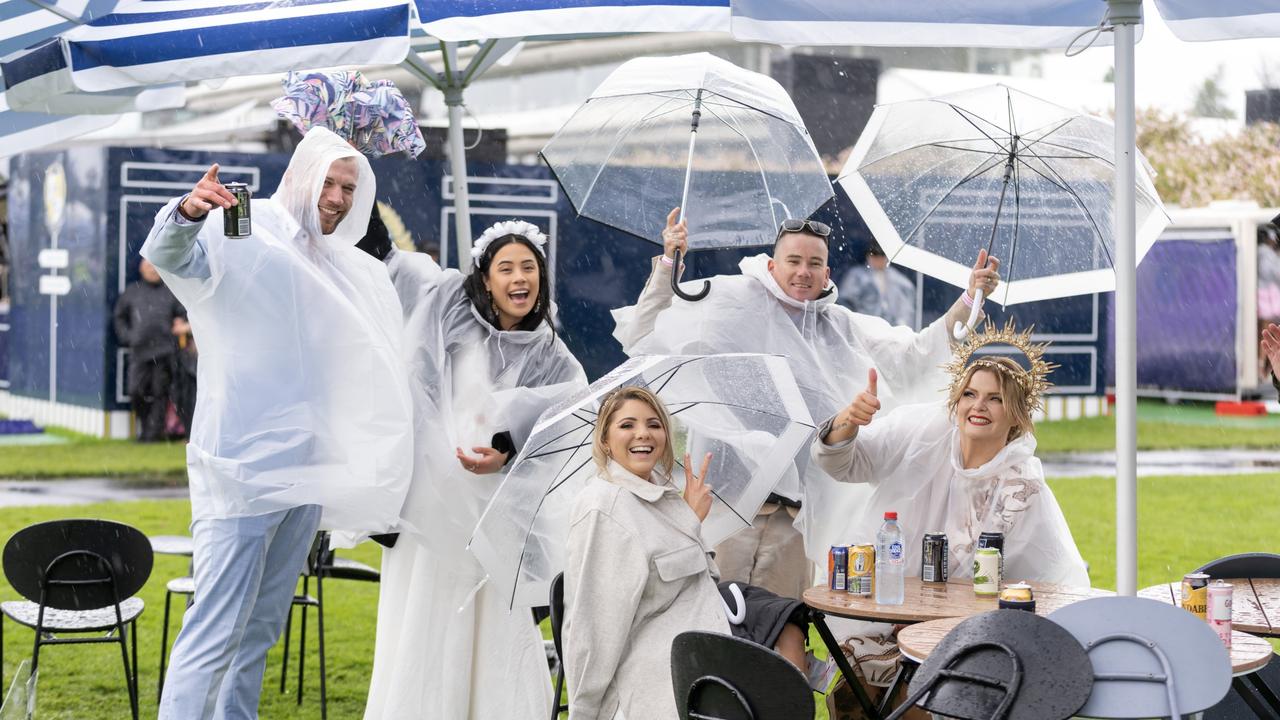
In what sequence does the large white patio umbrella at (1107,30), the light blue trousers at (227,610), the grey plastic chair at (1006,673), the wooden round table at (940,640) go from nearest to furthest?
the grey plastic chair at (1006,673) < the wooden round table at (940,640) < the large white patio umbrella at (1107,30) < the light blue trousers at (227,610)

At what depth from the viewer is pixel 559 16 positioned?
381 centimetres

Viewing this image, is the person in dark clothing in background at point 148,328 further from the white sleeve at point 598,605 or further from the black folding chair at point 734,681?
the black folding chair at point 734,681

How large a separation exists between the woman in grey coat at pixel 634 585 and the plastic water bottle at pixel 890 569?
29cm

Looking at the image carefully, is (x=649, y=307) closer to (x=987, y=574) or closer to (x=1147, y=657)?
(x=987, y=574)

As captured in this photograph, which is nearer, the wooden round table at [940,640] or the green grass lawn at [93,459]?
the wooden round table at [940,640]

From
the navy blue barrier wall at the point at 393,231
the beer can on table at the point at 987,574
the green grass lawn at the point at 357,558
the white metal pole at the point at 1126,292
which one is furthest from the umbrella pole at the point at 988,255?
the navy blue barrier wall at the point at 393,231

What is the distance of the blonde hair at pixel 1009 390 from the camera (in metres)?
4.30

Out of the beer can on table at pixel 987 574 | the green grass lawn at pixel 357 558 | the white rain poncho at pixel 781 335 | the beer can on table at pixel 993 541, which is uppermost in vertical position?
the white rain poncho at pixel 781 335

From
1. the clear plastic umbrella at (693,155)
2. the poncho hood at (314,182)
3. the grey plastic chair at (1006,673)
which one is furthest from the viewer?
the clear plastic umbrella at (693,155)

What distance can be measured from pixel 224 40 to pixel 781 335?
6.32 feet

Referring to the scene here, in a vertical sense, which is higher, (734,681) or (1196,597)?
(1196,597)

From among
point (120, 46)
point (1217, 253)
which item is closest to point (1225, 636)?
point (120, 46)

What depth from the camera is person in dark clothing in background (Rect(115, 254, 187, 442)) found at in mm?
13438

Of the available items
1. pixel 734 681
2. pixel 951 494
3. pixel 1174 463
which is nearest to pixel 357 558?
pixel 951 494
